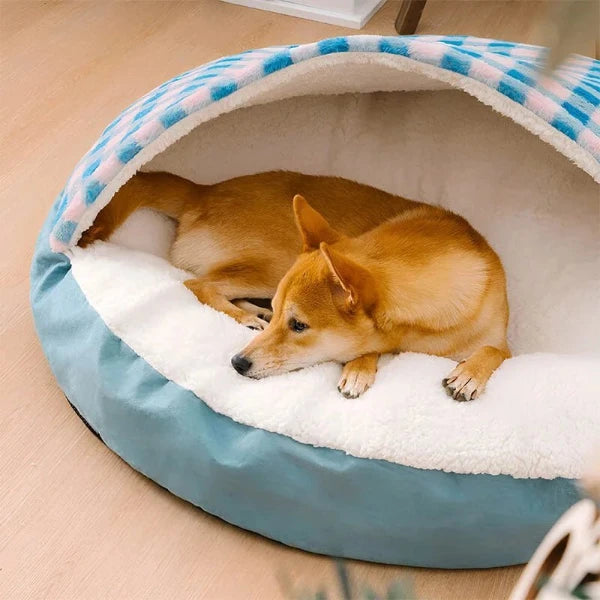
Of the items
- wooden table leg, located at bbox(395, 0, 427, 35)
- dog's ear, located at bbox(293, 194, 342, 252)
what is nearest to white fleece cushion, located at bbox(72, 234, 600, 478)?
dog's ear, located at bbox(293, 194, 342, 252)

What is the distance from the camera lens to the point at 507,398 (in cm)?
133

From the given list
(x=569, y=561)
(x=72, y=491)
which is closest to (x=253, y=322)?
(x=72, y=491)

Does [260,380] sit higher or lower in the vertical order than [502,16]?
lower

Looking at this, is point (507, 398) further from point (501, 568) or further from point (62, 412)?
point (62, 412)

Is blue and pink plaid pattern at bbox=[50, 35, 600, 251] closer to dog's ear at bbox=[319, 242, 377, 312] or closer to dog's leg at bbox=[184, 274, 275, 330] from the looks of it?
dog's leg at bbox=[184, 274, 275, 330]

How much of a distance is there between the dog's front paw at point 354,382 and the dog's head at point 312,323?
53 millimetres

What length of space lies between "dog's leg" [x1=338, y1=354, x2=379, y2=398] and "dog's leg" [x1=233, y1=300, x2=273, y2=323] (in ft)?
1.13

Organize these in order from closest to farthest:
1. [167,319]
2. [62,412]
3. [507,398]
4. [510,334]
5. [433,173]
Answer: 1. [507,398]
2. [167,319]
3. [62,412]
4. [510,334]
5. [433,173]

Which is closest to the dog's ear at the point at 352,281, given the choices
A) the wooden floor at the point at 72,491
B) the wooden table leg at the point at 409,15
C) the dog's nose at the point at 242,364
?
the dog's nose at the point at 242,364

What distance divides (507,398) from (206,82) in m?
0.83

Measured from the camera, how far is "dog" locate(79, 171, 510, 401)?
1403mm

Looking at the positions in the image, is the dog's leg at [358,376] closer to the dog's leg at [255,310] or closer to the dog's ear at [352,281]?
the dog's ear at [352,281]

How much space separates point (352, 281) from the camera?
52.9 inches

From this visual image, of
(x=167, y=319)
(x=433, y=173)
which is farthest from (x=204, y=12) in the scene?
(x=167, y=319)
